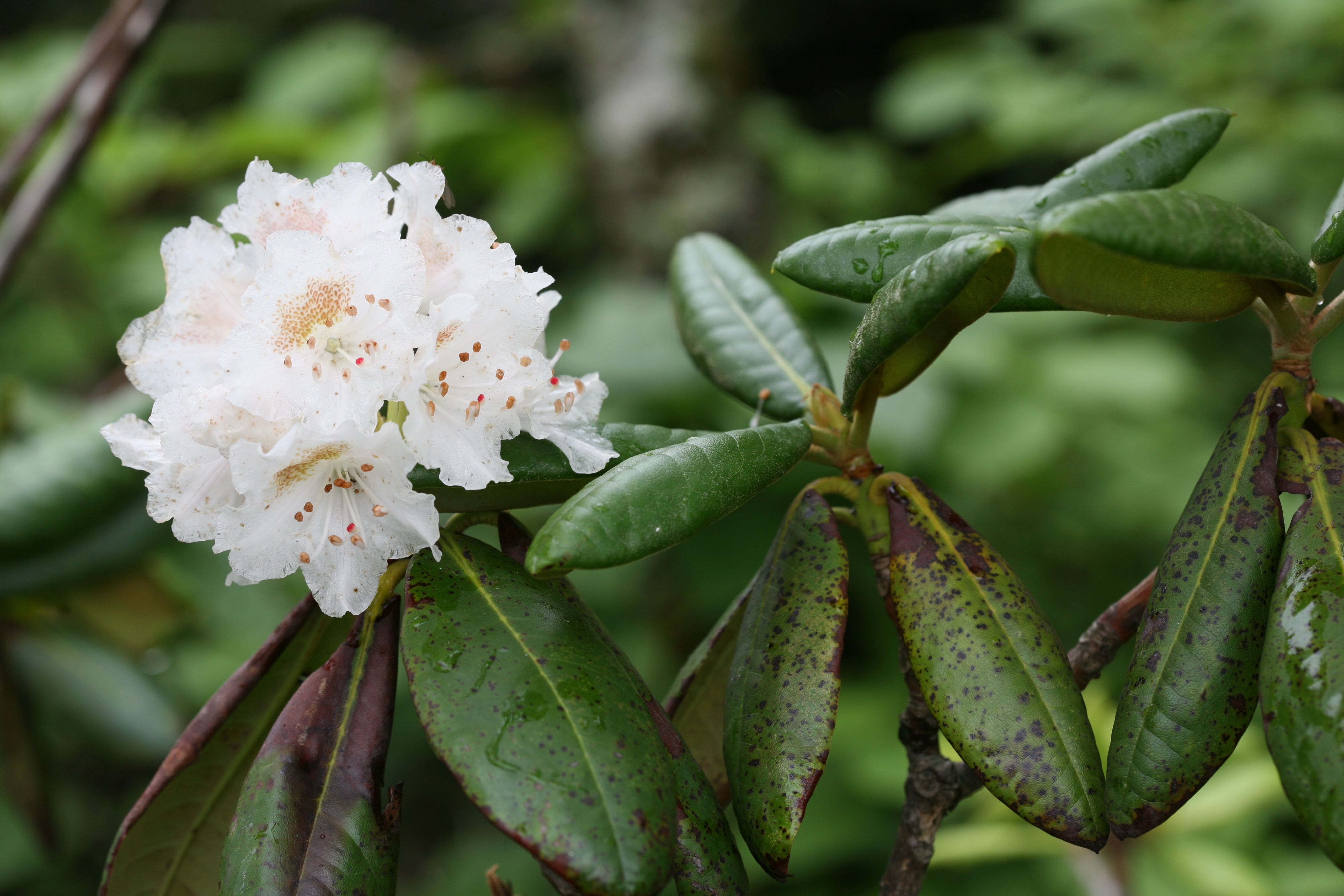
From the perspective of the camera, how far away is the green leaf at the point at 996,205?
2.76 feet

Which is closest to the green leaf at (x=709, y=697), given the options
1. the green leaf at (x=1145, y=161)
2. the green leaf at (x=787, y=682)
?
the green leaf at (x=787, y=682)

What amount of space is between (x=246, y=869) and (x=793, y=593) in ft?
1.32

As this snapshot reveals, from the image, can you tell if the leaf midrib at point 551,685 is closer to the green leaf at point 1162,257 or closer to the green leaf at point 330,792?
the green leaf at point 330,792

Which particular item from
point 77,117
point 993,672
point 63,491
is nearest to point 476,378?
point 993,672

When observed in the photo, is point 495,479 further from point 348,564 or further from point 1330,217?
point 1330,217

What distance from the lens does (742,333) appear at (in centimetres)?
96

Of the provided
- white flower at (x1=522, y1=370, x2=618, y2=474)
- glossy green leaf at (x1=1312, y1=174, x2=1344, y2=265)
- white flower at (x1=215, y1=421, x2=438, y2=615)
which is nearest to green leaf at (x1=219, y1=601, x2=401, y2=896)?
white flower at (x1=215, y1=421, x2=438, y2=615)

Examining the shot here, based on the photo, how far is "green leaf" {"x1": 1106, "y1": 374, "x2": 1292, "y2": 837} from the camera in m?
0.60

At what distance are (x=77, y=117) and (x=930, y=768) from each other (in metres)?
1.59

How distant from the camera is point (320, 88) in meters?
3.30

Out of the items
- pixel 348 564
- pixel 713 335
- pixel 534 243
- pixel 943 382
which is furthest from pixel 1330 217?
pixel 534 243

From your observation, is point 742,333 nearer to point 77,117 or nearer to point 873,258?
point 873,258

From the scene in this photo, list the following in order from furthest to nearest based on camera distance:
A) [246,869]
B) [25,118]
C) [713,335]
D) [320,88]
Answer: [320,88], [25,118], [713,335], [246,869]

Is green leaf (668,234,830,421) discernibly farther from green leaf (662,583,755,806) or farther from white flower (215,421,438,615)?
white flower (215,421,438,615)
